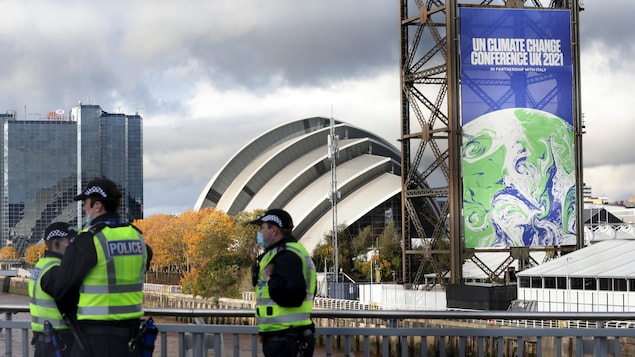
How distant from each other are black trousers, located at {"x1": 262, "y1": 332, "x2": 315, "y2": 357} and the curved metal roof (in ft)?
273

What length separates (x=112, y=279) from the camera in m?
7.44

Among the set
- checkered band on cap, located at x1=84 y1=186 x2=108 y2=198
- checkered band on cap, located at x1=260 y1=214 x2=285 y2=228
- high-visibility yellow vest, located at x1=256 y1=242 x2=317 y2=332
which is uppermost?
checkered band on cap, located at x1=84 y1=186 x2=108 y2=198

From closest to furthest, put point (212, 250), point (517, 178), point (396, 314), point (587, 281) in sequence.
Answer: point (396, 314)
point (587, 281)
point (517, 178)
point (212, 250)

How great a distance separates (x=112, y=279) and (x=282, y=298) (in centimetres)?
143

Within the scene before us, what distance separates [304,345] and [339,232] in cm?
7342

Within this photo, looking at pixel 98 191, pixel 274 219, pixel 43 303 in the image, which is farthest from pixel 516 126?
pixel 98 191

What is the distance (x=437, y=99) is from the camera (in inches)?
2041

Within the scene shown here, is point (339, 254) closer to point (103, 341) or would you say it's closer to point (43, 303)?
point (43, 303)

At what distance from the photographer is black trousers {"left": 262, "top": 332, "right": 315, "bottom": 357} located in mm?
8164

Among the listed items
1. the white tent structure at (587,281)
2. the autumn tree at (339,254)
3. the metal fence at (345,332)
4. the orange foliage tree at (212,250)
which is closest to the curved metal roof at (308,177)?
the autumn tree at (339,254)

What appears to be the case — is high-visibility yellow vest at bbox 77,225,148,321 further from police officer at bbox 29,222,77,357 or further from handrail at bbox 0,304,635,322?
handrail at bbox 0,304,635,322

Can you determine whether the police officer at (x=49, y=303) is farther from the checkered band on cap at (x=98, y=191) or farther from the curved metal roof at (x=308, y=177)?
the curved metal roof at (x=308, y=177)

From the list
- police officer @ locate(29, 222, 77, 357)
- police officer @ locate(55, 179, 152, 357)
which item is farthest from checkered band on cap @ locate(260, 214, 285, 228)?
police officer @ locate(29, 222, 77, 357)

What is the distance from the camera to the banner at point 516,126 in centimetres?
5166
